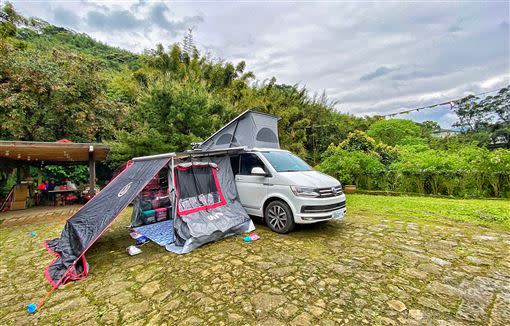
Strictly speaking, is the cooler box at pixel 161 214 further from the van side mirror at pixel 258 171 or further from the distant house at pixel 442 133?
the distant house at pixel 442 133

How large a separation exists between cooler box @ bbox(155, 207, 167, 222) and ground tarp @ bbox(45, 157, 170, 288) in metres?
1.33

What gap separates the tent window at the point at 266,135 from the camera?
7033 mm

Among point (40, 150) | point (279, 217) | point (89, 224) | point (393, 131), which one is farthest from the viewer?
point (393, 131)

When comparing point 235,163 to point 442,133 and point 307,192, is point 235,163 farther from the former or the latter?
point 442,133

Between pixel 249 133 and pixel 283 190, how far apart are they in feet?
9.46

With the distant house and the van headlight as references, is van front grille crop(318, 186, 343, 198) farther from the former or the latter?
the distant house

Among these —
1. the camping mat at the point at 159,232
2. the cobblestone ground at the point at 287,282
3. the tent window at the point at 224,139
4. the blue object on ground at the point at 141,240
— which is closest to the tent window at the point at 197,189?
the camping mat at the point at 159,232

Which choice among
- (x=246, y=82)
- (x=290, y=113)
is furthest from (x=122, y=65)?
(x=290, y=113)

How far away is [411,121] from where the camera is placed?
2175 centimetres

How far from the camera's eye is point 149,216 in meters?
5.46

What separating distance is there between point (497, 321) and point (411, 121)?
23.5 m

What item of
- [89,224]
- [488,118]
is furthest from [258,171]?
[488,118]

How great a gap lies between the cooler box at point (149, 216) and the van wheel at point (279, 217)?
8.58 ft

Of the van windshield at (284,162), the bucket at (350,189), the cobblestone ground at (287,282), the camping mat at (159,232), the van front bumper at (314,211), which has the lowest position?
the cobblestone ground at (287,282)
